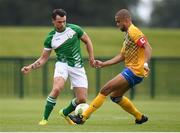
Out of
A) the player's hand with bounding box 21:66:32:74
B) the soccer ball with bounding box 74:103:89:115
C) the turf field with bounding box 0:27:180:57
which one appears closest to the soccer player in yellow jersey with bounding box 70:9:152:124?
the soccer ball with bounding box 74:103:89:115

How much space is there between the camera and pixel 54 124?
18984 millimetres

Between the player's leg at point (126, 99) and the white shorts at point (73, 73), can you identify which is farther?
the white shorts at point (73, 73)

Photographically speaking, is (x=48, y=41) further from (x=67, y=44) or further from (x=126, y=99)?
(x=126, y=99)

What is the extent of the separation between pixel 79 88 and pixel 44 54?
39.1 inches

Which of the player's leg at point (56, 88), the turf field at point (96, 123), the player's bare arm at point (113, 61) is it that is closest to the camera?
the turf field at point (96, 123)

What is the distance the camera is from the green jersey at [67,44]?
19.1 m

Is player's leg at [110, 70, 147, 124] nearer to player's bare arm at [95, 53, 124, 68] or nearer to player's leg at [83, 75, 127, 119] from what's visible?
player's leg at [83, 75, 127, 119]

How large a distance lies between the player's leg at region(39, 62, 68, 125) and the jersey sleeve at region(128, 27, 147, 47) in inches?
62.8

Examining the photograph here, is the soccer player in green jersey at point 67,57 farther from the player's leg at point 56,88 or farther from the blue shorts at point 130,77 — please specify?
the blue shorts at point 130,77

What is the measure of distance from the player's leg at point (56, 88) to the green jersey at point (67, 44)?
177mm

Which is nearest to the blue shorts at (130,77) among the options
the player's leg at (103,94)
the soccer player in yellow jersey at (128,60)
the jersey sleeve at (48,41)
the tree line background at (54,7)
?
the soccer player in yellow jersey at (128,60)

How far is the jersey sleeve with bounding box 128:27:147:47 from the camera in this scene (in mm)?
18438

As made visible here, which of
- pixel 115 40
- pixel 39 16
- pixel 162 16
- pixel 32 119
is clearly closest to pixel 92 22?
pixel 39 16

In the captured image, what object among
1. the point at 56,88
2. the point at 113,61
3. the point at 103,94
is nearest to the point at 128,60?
the point at 113,61
